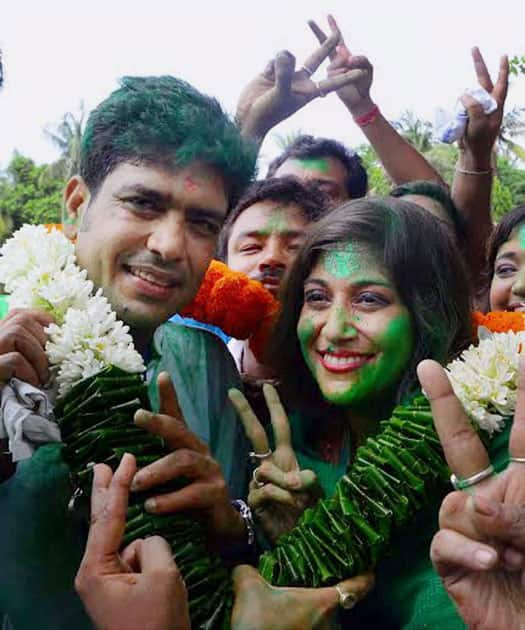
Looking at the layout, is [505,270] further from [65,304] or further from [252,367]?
[65,304]

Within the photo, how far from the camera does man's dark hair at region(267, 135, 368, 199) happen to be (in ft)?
14.3

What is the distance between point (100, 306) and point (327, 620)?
1086 mm

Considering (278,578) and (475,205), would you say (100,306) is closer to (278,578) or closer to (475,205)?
(278,578)

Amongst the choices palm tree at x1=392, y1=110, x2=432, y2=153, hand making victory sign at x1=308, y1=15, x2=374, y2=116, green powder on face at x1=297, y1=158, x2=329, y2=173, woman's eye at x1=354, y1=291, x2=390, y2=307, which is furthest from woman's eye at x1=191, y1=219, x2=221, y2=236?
palm tree at x1=392, y1=110, x2=432, y2=153

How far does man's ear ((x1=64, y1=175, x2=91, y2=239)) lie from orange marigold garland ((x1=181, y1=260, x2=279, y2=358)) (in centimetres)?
58

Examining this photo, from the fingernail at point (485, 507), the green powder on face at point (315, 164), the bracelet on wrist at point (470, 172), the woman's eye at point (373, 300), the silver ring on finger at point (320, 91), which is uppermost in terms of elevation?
the silver ring on finger at point (320, 91)

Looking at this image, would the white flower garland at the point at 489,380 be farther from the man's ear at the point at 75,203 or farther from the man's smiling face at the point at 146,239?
the man's ear at the point at 75,203

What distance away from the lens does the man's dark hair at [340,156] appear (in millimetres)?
4348

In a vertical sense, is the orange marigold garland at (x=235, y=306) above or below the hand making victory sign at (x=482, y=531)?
above

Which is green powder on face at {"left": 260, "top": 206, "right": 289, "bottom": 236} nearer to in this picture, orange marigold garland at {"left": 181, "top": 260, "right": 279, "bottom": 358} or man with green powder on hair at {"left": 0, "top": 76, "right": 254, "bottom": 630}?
orange marigold garland at {"left": 181, "top": 260, "right": 279, "bottom": 358}

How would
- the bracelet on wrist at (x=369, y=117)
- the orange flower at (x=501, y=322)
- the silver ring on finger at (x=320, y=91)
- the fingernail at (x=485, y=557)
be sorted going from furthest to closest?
1. the bracelet on wrist at (x=369, y=117)
2. the silver ring on finger at (x=320, y=91)
3. the orange flower at (x=501, y=322)
4. the fingernail at (x=485, y=557)

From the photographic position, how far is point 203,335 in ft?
9.81

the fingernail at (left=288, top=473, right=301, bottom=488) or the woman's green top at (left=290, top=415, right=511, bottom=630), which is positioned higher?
the fingernail at (left=288, top=473, right=301, bottom=488)

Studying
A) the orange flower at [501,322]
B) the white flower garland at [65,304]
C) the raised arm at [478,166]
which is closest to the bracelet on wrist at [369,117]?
the raised arm at [478,166]
